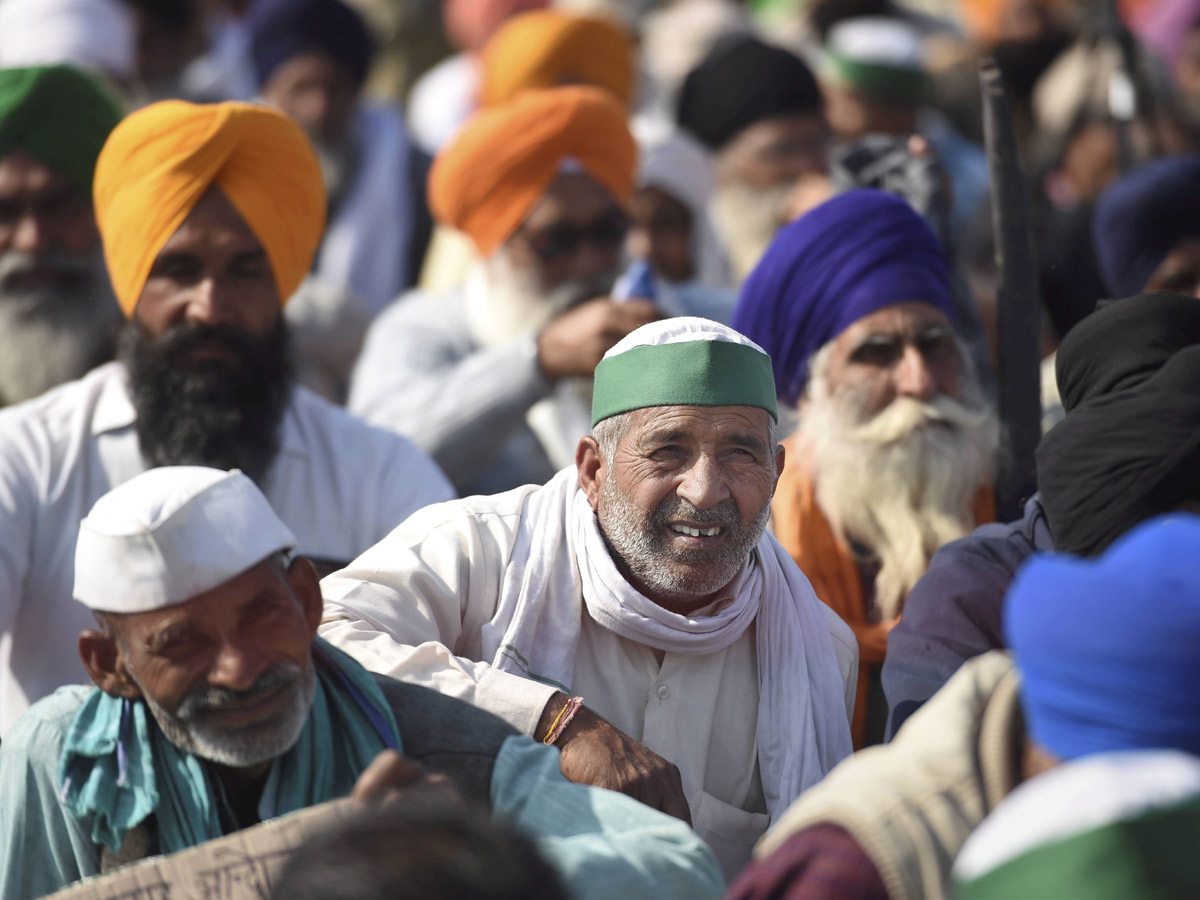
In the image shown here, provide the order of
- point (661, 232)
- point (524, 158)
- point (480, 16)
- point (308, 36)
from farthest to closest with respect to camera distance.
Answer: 1. point (480, 16)
2. point (308, 36)
3. point (661, 232)
4. point (524, 158)

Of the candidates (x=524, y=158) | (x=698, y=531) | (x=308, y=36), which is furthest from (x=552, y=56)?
(x=698, y=531)

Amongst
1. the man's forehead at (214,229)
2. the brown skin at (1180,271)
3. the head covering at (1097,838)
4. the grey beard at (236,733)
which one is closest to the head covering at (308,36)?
the man's forehead at (214,229)

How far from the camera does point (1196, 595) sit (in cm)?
240

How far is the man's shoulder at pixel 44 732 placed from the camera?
3.25 m

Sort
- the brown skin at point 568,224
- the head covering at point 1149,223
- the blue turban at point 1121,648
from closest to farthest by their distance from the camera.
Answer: the blue turban at point 1121,648
the head covering at point 1149,223
the brown skin at point 568,224

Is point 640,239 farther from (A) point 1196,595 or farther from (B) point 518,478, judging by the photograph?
(A) point 1196,595

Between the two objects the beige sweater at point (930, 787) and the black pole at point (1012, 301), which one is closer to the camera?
the beige sweater at point (930, 787)

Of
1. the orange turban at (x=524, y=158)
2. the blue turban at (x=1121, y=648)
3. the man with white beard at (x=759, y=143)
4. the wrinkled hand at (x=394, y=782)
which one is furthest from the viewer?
the man with white beard at (x=759, y=143)

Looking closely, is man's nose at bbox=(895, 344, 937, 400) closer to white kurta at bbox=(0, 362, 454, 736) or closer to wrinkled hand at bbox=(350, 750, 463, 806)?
white kurta at bbox=(0, 362, 454, 736)

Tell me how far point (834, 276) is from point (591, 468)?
1326 mm

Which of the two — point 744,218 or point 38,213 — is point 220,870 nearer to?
point 38,213

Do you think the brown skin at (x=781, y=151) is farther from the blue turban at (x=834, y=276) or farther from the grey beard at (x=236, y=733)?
the grey beard at (x=236, y=733)

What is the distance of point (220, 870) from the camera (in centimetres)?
297

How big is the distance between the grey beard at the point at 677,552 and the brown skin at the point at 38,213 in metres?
2.78
